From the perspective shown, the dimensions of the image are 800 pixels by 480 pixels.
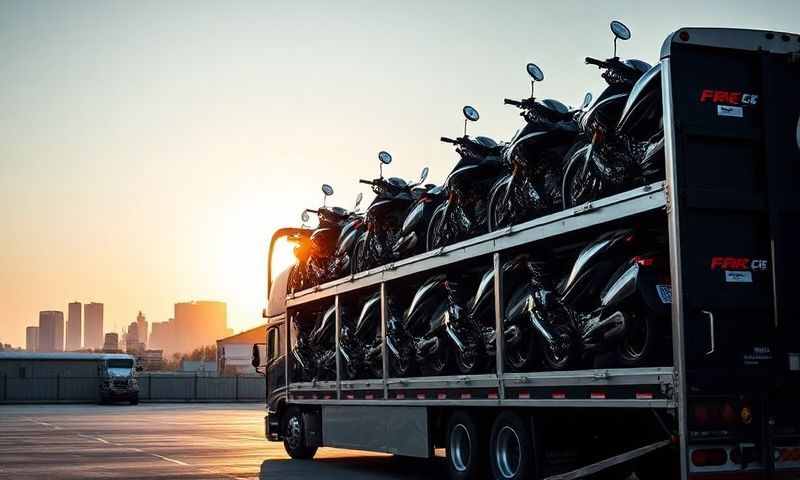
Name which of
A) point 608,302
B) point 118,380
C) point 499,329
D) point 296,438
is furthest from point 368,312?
point 118,380

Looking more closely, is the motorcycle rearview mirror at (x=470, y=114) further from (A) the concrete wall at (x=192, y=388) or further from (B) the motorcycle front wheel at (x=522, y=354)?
(A) the concrete wall at (x=192, y=388)

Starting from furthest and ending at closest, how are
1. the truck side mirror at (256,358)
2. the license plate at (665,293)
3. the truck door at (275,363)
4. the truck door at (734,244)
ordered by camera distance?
1. the truck side mirror at (256,358)
2. the truck door at (275,363)
3. the license plate at (665,293)
4. the truck door at (734,244)

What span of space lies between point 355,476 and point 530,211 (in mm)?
5722

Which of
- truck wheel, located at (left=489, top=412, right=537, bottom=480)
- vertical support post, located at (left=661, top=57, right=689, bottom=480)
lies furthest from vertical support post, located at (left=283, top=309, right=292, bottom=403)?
vertical support post, located at (left=661, top=57, right=689, bottom=480)

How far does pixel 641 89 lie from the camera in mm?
9562

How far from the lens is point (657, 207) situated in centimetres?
906

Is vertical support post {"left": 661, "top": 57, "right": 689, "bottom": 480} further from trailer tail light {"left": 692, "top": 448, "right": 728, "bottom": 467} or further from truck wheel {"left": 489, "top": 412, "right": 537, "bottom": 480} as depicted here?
truck wheel {"left": 489, "top": 412, "right": 537, "bottom": 480}

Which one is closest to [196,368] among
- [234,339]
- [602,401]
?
[234,339]

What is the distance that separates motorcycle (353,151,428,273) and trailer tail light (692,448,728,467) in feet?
22.8

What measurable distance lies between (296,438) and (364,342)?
3516 mm

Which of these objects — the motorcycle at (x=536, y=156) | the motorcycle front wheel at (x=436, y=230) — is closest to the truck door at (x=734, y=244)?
the motorcycle at (x=536, y=156)

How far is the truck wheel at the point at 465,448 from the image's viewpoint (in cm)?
1223

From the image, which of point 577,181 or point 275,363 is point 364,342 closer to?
point 275,363

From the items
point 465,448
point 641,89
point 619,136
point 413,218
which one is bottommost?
point 465,448
